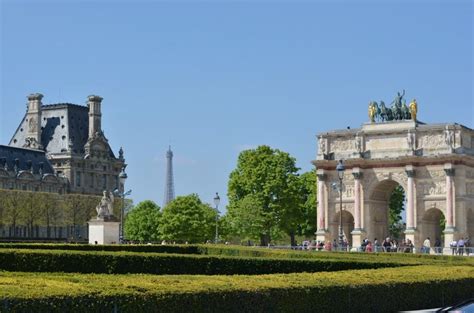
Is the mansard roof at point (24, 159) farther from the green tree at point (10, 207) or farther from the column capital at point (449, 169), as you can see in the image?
the column capital at point (449, 169)

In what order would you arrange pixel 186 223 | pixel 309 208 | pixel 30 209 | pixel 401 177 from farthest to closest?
1. pixel 30 209
2. pixel 186 223
3. pixel 309 208
4. pixel 401 177

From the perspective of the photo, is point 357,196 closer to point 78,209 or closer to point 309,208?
point 309,208

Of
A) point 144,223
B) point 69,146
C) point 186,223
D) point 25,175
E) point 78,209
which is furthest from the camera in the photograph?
point 69,146

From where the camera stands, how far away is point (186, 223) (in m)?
107

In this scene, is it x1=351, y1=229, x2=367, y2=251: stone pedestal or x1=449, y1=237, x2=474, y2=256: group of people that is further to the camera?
x1=351, y1=229, x2=367, y2=251: stone pedestal

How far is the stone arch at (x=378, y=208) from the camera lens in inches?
3278

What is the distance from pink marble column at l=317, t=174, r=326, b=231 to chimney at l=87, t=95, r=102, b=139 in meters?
85.7

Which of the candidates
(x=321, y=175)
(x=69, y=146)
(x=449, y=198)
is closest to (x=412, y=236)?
(x=449, y=198)

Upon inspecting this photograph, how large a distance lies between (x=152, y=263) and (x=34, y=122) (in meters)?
136

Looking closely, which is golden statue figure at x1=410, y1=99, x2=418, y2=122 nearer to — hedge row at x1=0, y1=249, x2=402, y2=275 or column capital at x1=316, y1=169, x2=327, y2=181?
column capital at x1=316, y1=169, x2=327, y2=181

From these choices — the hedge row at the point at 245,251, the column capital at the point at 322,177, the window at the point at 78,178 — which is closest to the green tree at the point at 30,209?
the window at the point at 78,178

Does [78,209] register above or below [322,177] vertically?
below

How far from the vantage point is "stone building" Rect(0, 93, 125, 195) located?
15625cm

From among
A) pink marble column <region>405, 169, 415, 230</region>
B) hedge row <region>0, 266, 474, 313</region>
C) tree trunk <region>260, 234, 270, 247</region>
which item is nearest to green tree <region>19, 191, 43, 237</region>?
tree trunk <region>260, 234, 270, 247</region>
